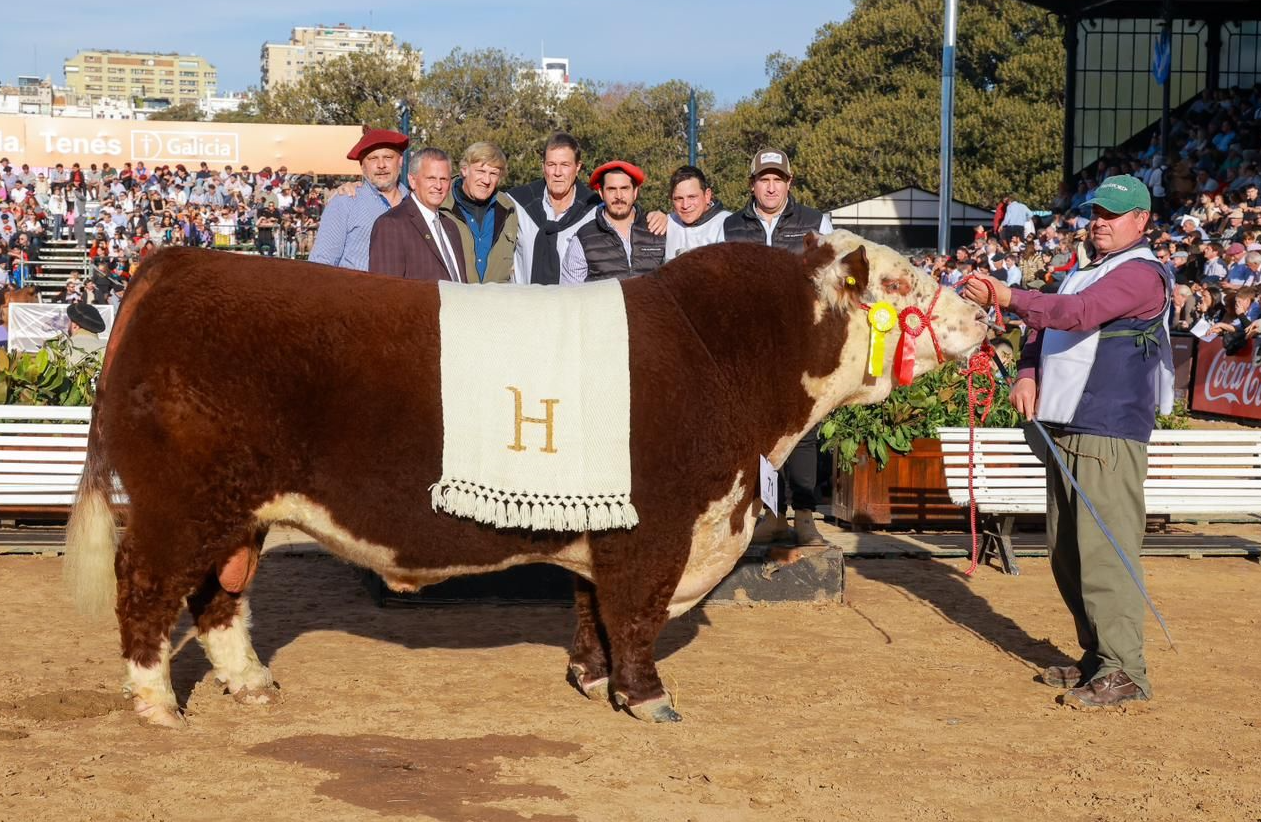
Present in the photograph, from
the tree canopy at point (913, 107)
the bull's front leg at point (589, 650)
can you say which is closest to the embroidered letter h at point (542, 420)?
the bull's front leg at point (589, 650)

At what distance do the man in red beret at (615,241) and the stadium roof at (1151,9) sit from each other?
854 inches

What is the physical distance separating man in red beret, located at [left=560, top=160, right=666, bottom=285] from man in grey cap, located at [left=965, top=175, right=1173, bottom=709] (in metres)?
2.18

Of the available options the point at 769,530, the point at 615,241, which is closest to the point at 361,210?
the point at 615,241

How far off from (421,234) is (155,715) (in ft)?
9.33

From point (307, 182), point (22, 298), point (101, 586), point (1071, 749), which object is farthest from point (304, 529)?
point (307, 182)

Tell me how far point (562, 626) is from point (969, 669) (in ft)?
7.03

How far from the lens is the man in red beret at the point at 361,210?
7.74m

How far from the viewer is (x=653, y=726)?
5516 mm

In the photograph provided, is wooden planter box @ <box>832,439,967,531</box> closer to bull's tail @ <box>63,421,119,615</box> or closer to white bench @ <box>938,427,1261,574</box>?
white bench @ <box>938,427,1261,574</box>

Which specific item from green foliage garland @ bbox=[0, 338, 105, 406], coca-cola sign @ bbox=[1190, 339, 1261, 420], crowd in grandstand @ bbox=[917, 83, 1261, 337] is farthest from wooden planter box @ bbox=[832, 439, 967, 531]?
coca-cola sign @ bbox=[1190, 339, 1261, 420]

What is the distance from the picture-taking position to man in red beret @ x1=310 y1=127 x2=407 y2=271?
25.4ft

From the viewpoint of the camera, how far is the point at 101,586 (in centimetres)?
542

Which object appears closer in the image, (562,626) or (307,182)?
(562,626)

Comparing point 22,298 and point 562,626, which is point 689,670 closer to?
point 562,626
